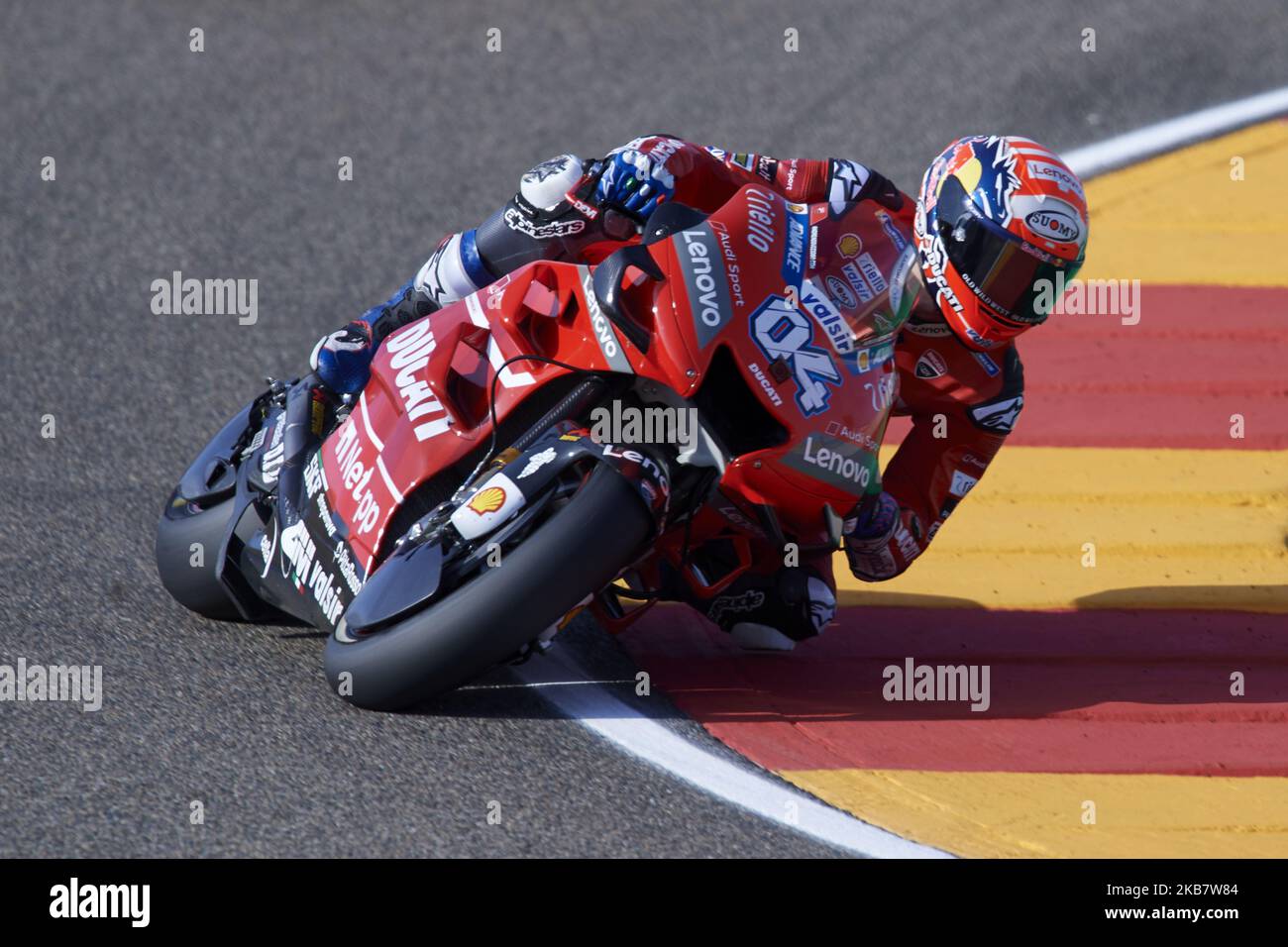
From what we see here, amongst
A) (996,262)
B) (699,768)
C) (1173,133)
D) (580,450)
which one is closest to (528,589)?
(580,450)

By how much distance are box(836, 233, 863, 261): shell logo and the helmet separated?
224 millimetres

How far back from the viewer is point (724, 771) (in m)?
4.65

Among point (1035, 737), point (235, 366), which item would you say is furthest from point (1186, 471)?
point (235, 366)

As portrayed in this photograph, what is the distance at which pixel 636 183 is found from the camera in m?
5.00

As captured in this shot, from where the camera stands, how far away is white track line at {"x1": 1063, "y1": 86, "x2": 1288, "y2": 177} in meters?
9.02

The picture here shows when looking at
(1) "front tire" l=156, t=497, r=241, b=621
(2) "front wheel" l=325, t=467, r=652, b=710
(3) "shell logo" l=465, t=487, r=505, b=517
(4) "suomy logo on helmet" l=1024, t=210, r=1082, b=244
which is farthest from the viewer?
(1) "front tire" l=156, t=497, r=241, b=621

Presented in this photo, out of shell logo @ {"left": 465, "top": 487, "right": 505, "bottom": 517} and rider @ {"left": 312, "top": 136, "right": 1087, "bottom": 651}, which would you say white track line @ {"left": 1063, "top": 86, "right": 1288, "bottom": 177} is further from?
shell logo @ {"left": 465, "top": 487, "right": 505, "bottom": 517}

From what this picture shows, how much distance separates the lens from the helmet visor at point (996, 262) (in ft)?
15.9

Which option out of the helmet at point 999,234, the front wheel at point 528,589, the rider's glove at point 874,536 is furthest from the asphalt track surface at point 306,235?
the helmet at point 999,234

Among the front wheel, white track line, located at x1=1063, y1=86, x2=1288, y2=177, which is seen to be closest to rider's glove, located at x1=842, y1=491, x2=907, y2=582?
the front wheel

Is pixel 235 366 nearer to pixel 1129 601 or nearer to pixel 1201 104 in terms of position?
pixel 1129 601

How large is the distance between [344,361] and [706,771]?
162 centimetres

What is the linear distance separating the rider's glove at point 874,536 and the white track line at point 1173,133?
4.27 meters
